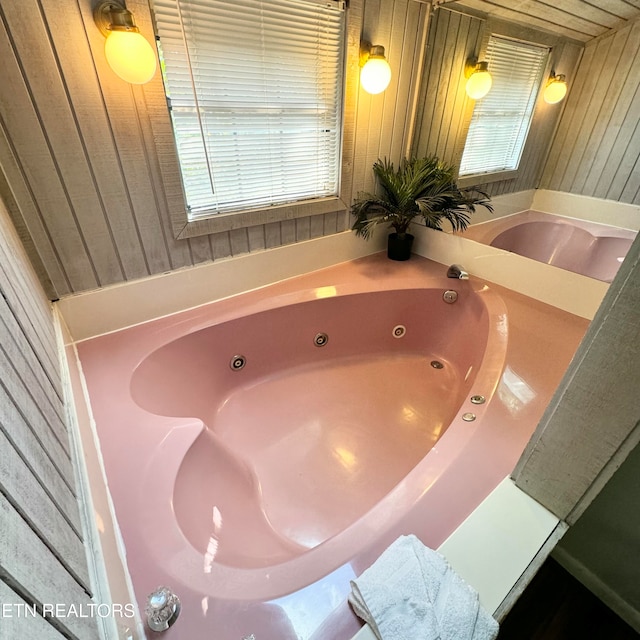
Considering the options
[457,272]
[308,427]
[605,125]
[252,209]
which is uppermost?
[605,125]

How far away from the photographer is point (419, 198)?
1.83 m

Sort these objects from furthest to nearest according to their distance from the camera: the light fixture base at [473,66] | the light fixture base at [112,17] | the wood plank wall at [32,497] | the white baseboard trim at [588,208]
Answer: the light fixture base at [473,66], the white baseboard trim at [588,208], the light fixture base at [112,17], the wood plank wall at [32,497]

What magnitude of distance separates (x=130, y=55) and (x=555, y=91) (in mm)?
1682

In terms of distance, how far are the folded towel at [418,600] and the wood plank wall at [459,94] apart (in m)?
1.72

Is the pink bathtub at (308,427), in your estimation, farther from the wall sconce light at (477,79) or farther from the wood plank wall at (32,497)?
the wall sconce light at (477,79)

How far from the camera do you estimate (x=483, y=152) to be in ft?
5.95

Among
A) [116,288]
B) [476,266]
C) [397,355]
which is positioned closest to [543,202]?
[476,266]

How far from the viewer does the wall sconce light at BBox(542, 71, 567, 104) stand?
1.42 metres

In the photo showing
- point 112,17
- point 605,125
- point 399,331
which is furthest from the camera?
point 399,331

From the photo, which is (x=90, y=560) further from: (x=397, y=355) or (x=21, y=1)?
(x=397, y=355)

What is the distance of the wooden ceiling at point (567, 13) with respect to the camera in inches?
48.3

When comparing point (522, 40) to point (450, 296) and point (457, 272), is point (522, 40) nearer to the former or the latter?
point (457, 272)

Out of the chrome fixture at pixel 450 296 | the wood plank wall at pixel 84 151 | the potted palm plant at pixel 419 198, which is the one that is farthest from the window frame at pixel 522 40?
the chrome fixture at pixel 450 296

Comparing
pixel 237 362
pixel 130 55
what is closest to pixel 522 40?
pixel 130 55
